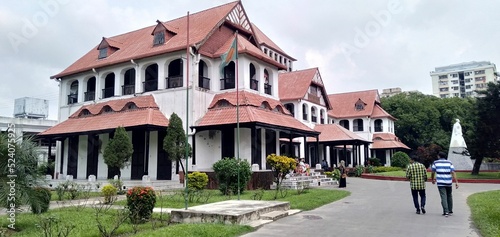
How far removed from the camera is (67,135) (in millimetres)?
22984

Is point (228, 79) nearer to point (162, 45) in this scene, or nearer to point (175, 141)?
point (162, 45)

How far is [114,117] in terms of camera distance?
22.1m

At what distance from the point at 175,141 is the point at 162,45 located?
6838mm

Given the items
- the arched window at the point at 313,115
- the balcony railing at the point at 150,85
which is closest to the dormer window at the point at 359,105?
the arched window at the point at 313,115

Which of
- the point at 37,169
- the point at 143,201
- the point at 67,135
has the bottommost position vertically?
the point at 143,201

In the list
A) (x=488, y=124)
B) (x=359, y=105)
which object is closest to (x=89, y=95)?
(x=488, y=124)

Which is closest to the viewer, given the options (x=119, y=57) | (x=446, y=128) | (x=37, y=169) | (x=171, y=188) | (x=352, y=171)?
(x=37, y=169)

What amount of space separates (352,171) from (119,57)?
66.0ft

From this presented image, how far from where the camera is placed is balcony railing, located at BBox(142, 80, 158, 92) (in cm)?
2297

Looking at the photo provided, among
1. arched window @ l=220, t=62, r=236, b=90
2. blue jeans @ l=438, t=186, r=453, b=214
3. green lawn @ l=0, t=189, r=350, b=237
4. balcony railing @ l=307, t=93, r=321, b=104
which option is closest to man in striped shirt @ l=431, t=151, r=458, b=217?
blue jeans @ l=438, t=186, r=453, b=214

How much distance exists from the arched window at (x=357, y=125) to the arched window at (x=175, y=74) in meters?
27.6

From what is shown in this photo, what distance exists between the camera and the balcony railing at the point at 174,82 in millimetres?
22016

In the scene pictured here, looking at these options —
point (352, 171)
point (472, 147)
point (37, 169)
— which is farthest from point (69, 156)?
point (472, 147)

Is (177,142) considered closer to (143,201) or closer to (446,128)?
(143,201)
